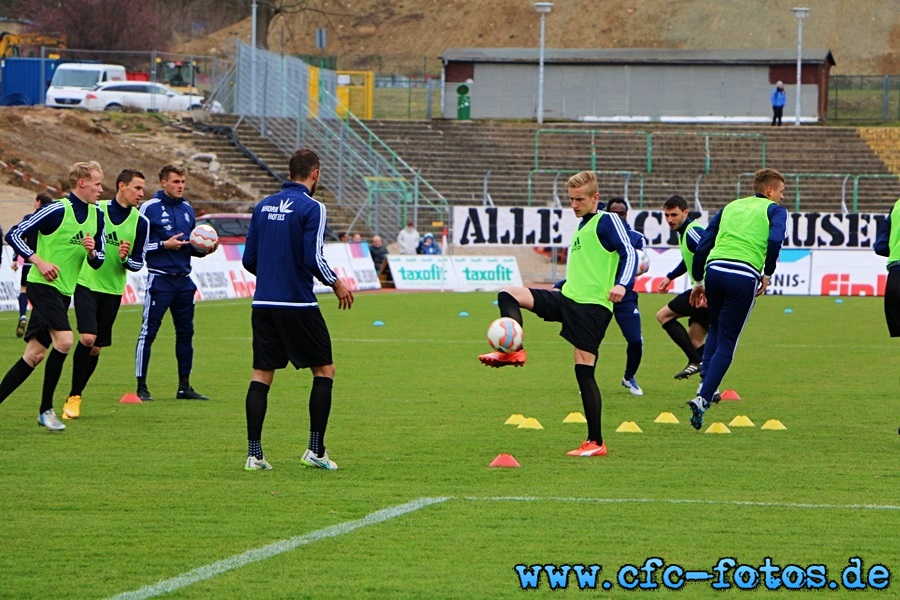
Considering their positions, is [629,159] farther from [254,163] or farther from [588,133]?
[254,163]

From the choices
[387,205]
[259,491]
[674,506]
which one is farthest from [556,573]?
[387,205]

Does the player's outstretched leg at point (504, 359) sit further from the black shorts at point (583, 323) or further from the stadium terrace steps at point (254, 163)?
the stadium terrace steps at point (254, 163)

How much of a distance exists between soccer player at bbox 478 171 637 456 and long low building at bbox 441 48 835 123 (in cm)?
5409

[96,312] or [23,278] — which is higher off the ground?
[96,312]

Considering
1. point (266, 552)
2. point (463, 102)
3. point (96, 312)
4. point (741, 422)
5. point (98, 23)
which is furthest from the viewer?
point (98, 23)

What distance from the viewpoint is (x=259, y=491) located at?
8797mm

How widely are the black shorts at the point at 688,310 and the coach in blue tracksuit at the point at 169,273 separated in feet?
15.5

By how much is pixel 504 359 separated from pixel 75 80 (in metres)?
47.3

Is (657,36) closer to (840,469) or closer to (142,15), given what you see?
(142,15)

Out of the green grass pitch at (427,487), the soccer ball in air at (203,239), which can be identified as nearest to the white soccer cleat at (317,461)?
the green grass pitch at (427,487)

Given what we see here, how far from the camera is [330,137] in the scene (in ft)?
162

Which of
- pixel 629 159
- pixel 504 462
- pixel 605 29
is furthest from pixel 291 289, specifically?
pixel 605 29

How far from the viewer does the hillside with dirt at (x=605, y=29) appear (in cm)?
10669

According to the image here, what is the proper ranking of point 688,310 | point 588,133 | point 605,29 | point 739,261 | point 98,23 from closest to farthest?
point 739,261 → point 688,310 → point 588,133 → point 98,23 → point 605,29
